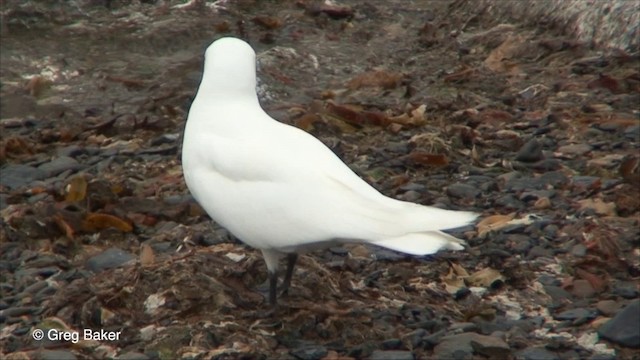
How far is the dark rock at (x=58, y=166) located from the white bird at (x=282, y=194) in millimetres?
2510

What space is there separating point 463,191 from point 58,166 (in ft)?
8.85

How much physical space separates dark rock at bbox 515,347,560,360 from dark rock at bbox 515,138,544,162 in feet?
8.39

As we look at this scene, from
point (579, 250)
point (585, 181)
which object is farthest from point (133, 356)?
point (585, 181)

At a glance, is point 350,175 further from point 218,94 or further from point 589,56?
point 589,56

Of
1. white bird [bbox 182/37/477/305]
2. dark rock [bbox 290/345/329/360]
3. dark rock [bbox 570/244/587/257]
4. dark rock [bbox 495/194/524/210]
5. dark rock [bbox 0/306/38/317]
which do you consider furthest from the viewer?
dark rock [bbox 495/194/524/210]

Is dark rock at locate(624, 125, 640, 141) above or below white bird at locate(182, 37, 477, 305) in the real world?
below

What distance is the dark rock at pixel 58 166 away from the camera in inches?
317

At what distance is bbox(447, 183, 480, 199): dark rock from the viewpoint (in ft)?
23.0

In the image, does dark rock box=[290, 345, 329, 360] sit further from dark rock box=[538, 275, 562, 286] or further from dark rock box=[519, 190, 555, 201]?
dark rock box=[519, 190, 555, 201]

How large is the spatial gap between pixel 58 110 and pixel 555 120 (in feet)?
12.7

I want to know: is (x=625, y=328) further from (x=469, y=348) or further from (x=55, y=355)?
(x=55, y=355)

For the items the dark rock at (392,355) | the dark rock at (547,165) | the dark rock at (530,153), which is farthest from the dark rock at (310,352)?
the dark rock at (530,153)

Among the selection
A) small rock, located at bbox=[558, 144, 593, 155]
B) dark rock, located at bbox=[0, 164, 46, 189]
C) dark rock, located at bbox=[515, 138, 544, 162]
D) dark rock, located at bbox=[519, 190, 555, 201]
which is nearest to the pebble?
dark rock, located at bbox=[519, 190, 555, 201]

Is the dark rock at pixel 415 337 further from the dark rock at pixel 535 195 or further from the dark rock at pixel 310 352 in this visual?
the dark rock at pixel 535 195
